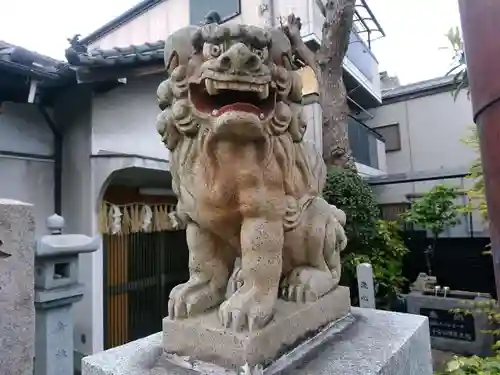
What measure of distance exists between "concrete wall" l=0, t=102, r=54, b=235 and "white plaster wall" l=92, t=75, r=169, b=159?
589 mm

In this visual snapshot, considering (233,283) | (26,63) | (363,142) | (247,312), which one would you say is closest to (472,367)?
(233,283)

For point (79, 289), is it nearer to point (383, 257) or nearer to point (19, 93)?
point (19, 93)

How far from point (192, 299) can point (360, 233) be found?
4752 millimetres

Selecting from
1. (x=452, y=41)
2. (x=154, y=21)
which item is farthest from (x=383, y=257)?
(x=154, y=21)

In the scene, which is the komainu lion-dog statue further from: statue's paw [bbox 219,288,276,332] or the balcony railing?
the balcony railing

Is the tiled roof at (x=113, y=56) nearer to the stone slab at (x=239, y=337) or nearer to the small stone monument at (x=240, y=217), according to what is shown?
the small stone monument at (x=240, y=217)

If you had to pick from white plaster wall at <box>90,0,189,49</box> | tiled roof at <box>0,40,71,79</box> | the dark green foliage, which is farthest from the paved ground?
white plaster wall at <box>90,0,189,49</box>

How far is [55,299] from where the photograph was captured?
2854 millimetres

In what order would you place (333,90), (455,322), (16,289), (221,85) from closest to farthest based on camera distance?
(221,85) → (16,289) → (455,322) → (333,90)

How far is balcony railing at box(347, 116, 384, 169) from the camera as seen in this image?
8391 mm

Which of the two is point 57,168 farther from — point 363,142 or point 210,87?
point 363,142

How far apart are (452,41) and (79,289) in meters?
4.78

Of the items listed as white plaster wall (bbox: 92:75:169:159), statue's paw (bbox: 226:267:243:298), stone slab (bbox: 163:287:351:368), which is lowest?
stone slab (bbox: 163:287:351:368)

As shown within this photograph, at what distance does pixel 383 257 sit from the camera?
6.48 m
